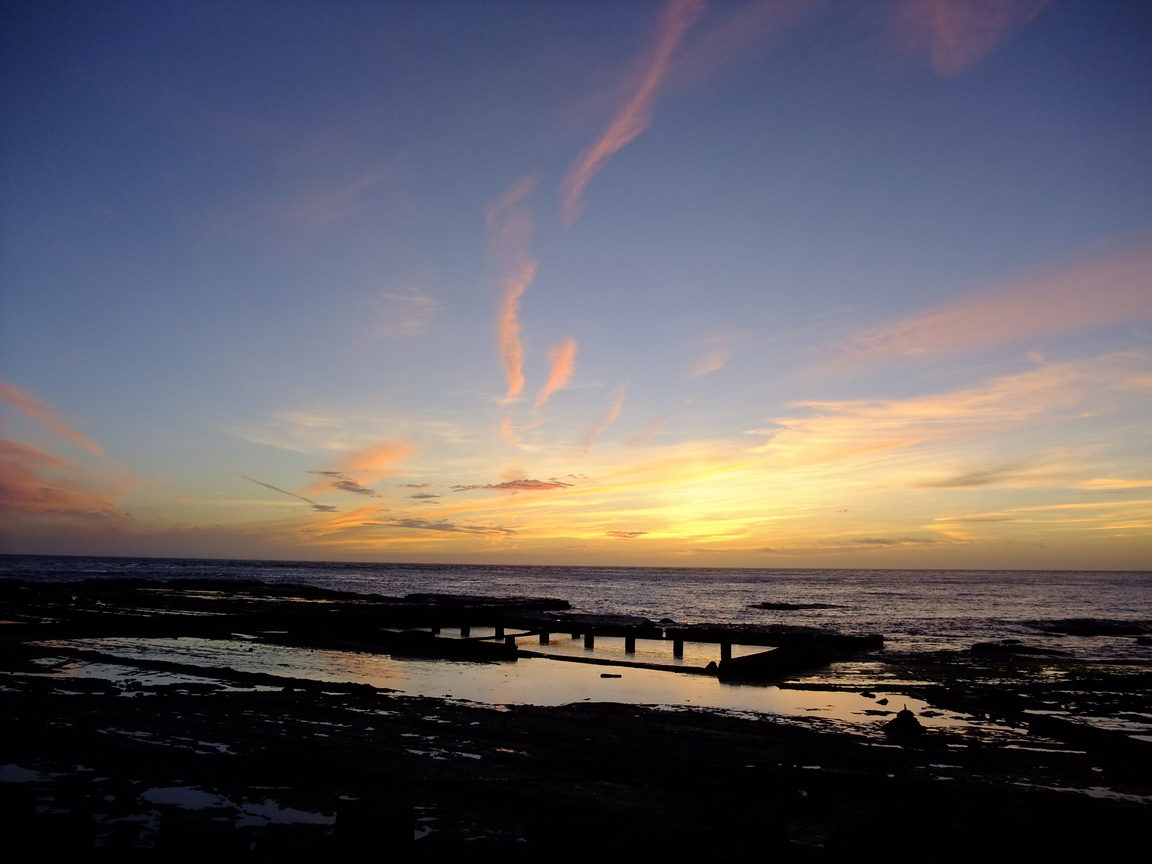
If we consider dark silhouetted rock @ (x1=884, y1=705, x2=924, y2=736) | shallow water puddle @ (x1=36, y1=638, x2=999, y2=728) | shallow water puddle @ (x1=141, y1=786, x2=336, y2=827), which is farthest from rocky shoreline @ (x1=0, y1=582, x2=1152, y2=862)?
shallow water puddle @ (x1=36, y1=638, x2=999, y2=728)

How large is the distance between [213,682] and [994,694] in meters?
22.7

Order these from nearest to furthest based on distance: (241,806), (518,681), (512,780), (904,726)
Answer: (241,806), (512,780), (904,726), (518,681)

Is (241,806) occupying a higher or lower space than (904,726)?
higher

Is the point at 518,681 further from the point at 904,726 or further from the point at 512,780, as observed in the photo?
the point at 512,780

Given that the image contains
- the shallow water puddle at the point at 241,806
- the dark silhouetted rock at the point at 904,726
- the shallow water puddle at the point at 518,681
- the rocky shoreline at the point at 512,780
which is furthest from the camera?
the shallow water puddle at the point at 518,681

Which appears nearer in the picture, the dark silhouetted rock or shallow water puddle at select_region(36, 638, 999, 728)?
the dark silhouetted rock

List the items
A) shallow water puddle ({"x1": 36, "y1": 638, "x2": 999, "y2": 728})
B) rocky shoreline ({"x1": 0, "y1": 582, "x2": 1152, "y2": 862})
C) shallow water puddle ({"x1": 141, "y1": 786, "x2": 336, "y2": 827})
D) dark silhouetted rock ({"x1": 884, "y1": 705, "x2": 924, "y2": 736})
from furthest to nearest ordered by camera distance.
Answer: shallow water puddle ({"x1": 36, "y1": 638, "x2": 999, "y2": 728}), dark silhouetted rock ({"x1": 884, "y1": 705, "x2": 924, "y2": 736}), shallow water puddle ({"x1": 141, "y1": 786, "x2": 336, "y2": 827}), rocky shoreline ({"x1": 0, "y1": 582, "x2": 1152, "y2": 862})

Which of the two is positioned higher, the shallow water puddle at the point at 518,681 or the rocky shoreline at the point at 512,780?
the rocky shoreline at the point at 512,780

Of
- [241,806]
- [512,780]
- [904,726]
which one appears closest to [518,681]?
[904,726]

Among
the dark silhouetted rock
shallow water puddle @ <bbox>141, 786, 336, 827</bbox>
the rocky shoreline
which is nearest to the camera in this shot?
the rocky shoreline

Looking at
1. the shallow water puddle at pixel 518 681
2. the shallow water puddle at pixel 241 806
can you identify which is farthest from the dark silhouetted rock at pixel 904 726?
the shallow water puddle at pixel 241 806

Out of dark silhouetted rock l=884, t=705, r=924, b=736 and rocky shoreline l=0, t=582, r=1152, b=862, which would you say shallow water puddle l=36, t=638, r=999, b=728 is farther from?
rocky shoreline l=0, t=582, r=1152, b=862

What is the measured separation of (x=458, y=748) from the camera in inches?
527

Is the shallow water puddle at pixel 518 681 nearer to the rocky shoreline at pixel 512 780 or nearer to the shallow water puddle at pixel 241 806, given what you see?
the rocky shoreline at pixel 512 780
